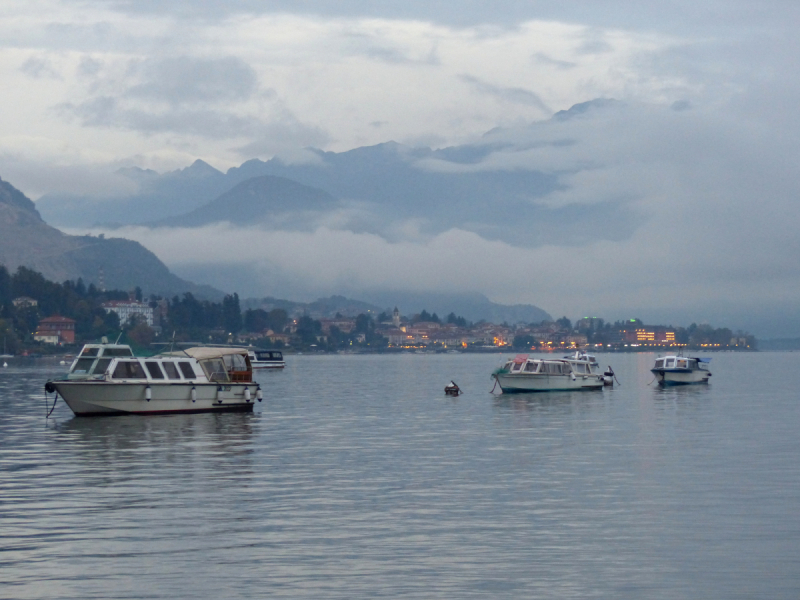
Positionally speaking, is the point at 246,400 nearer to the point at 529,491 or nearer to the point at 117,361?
the point at 117,361

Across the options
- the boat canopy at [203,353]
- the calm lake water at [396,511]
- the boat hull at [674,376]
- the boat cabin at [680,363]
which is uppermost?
the boat canopy at [203,353]

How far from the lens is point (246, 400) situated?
7488 centimetres

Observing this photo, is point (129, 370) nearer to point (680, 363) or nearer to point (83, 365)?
point (83, 365)

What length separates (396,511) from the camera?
32.4 m

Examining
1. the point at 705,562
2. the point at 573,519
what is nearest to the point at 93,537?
the point at 573,519

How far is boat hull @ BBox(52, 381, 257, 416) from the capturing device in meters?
67.3

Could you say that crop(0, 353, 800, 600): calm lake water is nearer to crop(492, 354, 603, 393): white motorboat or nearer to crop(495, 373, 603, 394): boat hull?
crop(495, 373, 603, 394): boat hull

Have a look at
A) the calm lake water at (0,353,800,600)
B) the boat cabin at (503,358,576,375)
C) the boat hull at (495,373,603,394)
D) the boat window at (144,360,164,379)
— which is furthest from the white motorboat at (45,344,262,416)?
the boat cabin at (503,358,576,375)

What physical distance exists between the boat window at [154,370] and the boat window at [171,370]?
1.48 feet

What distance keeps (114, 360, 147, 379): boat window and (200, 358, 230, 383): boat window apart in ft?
17.7

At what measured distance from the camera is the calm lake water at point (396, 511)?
76.5 ft

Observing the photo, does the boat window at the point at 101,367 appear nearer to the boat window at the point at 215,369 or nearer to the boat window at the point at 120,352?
the boat window at the point at 120,352

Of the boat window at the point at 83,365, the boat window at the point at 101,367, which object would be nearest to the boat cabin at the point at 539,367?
the boat window at the point at 101,367

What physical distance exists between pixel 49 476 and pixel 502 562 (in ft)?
72.8
